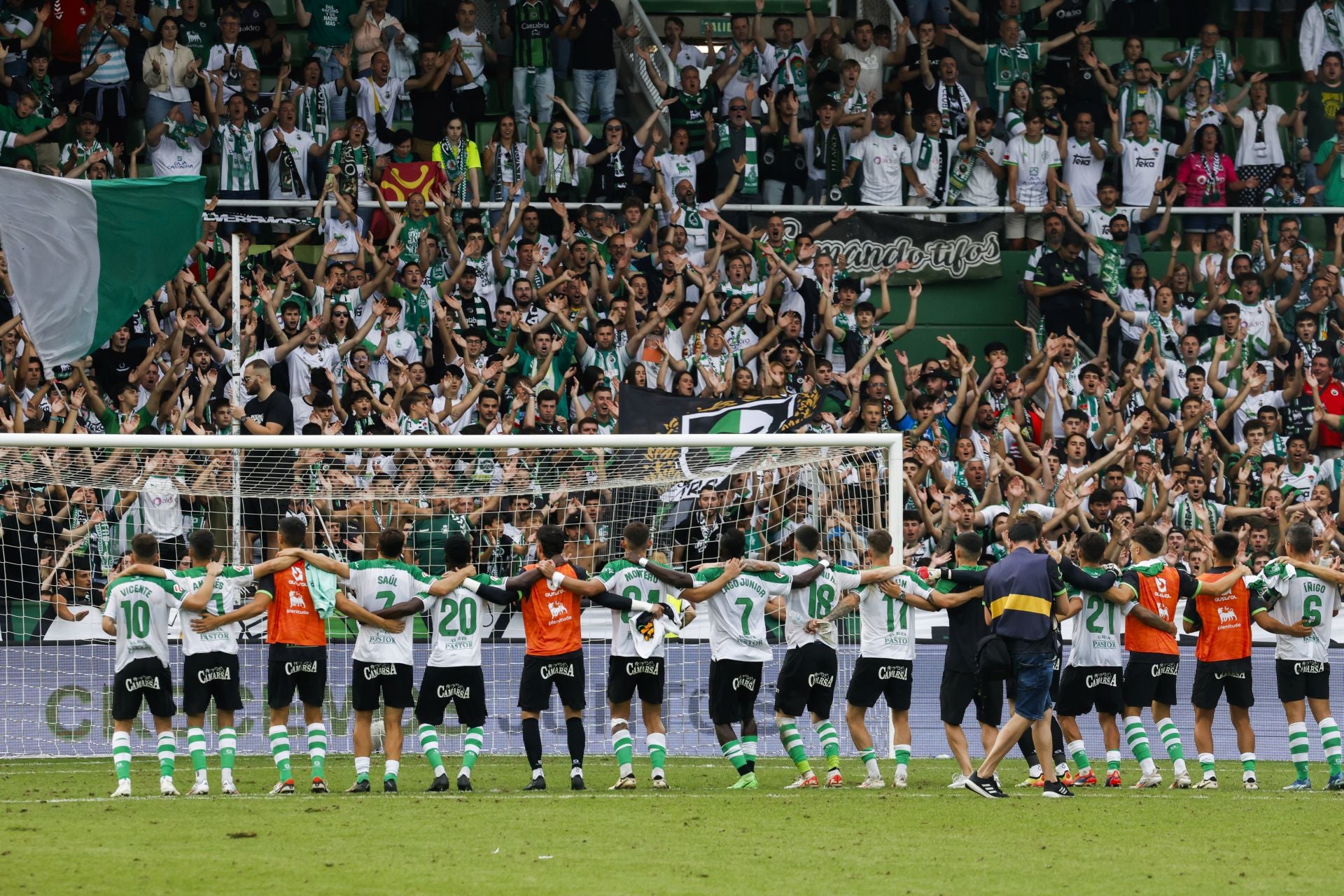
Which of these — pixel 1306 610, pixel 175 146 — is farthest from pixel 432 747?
pixel 175 146

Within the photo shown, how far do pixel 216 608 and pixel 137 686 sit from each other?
78 centimetres

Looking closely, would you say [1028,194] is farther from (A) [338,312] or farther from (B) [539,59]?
(A) [338,312]

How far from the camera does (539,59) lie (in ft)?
68.0

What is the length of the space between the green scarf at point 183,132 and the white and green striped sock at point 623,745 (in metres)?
9.44

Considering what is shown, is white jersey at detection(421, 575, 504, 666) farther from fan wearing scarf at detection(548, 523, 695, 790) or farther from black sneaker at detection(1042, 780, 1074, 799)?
black sneaker at detection(1042, 780, 1074, 799)

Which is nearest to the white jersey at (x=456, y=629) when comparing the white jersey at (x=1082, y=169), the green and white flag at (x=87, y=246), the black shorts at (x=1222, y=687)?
the green and white flag at (x=87, y=246)

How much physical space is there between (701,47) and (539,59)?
10.2ft

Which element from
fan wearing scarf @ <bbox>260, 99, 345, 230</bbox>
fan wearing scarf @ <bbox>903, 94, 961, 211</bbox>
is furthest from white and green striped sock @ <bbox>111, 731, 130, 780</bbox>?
fan wearing scarf @ <bbox>903, 94, 961, 211</bbox>

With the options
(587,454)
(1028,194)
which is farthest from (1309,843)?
(1028,194)

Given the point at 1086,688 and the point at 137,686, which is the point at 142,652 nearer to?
the point at 137,686

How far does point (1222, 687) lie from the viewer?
507 inches

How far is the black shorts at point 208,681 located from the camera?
39.2 ft

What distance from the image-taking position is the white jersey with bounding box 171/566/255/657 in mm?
11914

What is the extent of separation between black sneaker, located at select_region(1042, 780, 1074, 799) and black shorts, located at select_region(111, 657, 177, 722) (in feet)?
18.7
